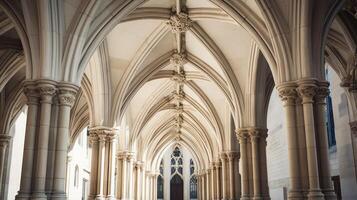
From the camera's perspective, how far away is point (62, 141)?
9328 millimetres

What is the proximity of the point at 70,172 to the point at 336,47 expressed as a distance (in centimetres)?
1563

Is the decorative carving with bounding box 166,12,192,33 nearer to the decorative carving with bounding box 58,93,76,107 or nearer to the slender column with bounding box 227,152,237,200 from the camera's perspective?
the decorative carving with bounding box 58,93,76,107

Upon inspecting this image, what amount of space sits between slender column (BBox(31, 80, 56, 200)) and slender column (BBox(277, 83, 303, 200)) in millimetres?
5101

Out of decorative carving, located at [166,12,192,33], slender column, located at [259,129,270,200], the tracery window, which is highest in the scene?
decorative carving, located at [166,12,192,33]

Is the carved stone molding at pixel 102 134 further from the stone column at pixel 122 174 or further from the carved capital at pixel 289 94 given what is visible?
the carved capital at pixel 289 94

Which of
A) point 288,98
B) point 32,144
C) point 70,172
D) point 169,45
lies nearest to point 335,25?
point 288,98

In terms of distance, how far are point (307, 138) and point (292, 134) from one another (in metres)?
0.35

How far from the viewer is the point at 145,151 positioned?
92.8 ft

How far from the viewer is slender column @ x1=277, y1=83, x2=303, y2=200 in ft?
29.6

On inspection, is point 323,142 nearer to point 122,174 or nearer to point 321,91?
point 321,91

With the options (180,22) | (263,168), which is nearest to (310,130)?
(263,168)

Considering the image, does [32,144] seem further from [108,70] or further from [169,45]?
[169,45]

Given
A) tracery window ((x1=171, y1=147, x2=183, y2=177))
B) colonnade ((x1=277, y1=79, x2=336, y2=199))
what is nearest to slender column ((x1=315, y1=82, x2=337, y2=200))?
colonnade ((x1=277, y1=79, x2=336, y2=199))

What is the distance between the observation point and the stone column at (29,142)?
28.5 feet
